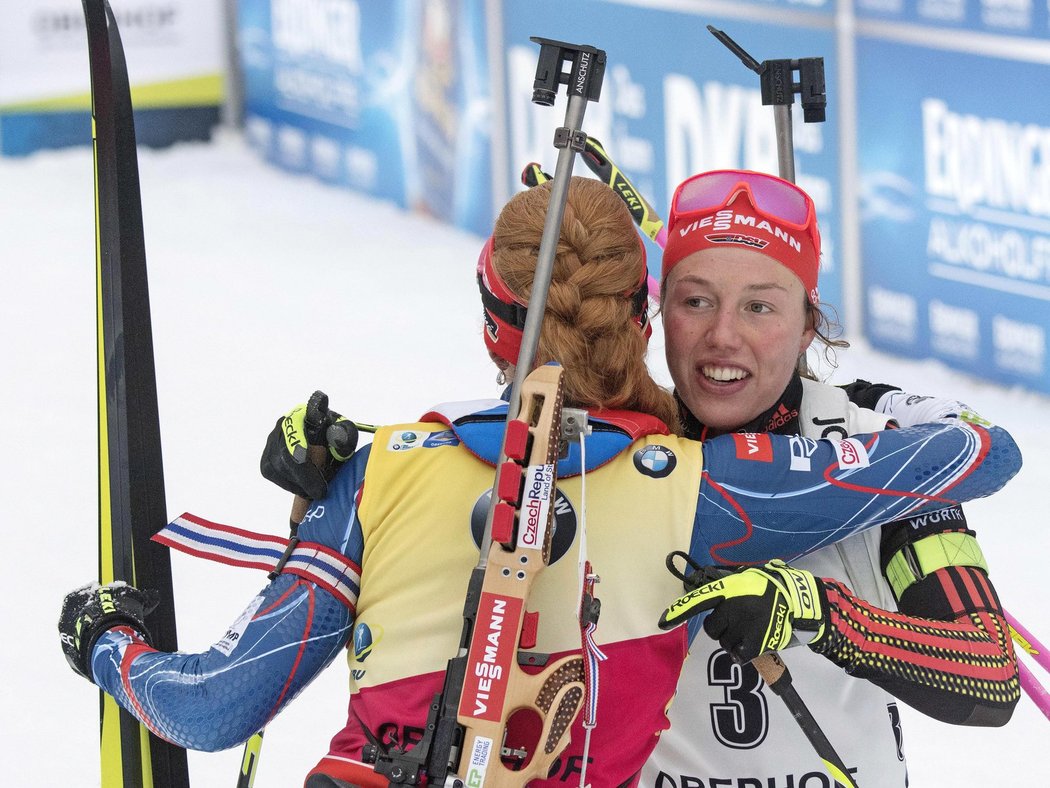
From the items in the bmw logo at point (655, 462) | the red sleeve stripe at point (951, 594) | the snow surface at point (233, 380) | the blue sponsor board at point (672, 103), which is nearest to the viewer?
the bmw logo at point (655, 462)

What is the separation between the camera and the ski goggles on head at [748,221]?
7.92ft

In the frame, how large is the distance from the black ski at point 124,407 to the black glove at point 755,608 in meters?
1.21

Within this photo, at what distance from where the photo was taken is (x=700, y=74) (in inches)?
296

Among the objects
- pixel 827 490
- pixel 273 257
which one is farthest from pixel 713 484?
pixel 273 257

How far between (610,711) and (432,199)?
7.93m

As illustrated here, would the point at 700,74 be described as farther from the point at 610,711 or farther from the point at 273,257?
the point at 610,711

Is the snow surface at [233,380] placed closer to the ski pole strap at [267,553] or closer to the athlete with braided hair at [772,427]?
the athlete with braided hair at [772,427]

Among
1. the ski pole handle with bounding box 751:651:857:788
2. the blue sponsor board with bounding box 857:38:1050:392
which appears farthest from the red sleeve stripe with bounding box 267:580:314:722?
the blue sponsor board with bounding box 857:38:1050:392

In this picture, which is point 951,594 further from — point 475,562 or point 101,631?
point 101,631

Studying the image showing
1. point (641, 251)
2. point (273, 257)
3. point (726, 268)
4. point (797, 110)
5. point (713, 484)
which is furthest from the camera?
point (273, 257)

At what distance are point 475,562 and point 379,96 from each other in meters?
8.31

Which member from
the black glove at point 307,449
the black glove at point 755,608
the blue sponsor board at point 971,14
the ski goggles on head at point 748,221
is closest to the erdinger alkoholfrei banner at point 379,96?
the blue sponsor board at point 971,14

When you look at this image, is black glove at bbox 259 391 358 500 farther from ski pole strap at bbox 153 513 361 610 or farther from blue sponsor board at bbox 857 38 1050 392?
blue sponsor board at bbox 857 38 1050 392

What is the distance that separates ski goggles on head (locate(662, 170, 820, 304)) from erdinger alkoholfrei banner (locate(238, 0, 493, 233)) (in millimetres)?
6651
